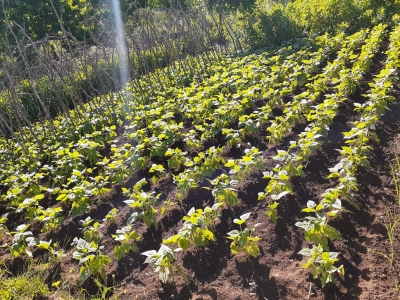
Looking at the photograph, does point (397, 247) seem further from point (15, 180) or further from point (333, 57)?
point (333, 57)

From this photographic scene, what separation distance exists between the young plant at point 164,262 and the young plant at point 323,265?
93 centimetres

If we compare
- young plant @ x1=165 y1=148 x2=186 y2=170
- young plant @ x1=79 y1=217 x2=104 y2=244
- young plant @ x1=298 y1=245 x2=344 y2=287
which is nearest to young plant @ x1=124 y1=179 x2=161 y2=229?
young plant @ x1=79 y1=217 x2=104 y2=244

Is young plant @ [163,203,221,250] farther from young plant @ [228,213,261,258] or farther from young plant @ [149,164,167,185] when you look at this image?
young plant @ [149,164,167,185]

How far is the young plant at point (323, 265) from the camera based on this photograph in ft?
7.89

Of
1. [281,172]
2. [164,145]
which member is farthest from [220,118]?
[281,172]

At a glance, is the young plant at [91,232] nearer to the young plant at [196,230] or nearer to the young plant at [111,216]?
the young plant at [111,216]

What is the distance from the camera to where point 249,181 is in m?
3.87

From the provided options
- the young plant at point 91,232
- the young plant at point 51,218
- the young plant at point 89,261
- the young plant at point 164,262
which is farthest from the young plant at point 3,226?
the young plant at point 164,262

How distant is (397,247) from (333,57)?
5157mm

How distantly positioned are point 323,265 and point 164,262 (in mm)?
1131

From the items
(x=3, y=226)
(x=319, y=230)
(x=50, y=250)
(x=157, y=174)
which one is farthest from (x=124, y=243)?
(x=3, y=226)

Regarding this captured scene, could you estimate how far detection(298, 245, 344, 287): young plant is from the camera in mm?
2406

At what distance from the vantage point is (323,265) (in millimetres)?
2506

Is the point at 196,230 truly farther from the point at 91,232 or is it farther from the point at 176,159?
the point at 176,159
